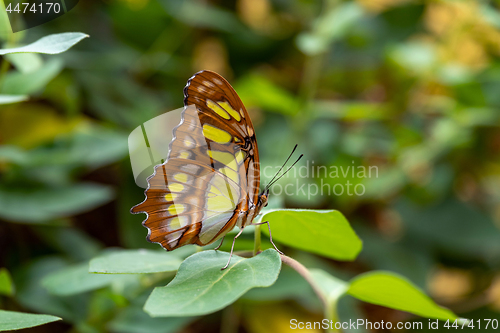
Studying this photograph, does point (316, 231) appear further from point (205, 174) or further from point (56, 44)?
point (56, 44)

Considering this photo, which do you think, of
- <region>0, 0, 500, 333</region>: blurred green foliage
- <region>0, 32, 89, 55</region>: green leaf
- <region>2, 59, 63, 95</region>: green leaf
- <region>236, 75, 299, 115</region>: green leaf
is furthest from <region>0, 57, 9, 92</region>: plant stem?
<region>236, 75, 299, 115</region>: green leaf

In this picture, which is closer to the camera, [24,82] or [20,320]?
[20,320]

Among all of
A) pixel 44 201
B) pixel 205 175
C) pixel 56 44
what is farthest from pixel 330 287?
pixel 44 201

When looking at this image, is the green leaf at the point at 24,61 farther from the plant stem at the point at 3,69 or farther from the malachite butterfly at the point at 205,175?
the malachite butterfly at the point at 205,175

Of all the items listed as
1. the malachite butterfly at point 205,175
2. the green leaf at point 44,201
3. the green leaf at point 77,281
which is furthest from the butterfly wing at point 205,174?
the green leaf at point 44,201

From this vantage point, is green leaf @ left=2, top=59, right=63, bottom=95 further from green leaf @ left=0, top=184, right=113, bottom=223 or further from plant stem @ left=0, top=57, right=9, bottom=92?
green leaf @ left=0, top=184, right=113, bottom=223
